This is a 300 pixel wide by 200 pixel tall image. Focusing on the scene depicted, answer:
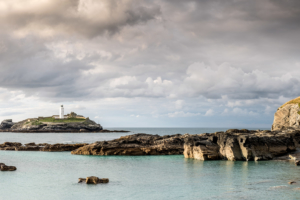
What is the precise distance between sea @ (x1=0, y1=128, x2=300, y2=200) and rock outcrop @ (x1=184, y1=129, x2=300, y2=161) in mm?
1957

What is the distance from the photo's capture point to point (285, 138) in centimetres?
4172

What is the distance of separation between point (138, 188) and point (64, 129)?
538ft

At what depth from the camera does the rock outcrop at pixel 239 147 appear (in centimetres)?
3838

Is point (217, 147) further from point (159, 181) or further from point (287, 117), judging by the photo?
point (287, 117)

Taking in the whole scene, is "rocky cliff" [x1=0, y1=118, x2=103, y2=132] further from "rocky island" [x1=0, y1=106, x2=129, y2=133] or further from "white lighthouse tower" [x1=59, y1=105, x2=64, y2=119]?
"white lighthouse tower" [x1=59, y1=105, x2=64, y2=119]

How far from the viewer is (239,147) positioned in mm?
39406

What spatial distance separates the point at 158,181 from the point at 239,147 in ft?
56.8

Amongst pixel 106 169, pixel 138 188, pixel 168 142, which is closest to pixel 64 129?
pixel 168 142

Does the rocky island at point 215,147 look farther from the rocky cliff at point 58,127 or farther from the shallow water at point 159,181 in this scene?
the rocky cliff at point 58,127

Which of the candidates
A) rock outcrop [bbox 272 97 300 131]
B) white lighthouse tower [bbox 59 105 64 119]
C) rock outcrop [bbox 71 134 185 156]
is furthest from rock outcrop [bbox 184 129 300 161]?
white lighthouse tower [bbox 59 105 64 119]

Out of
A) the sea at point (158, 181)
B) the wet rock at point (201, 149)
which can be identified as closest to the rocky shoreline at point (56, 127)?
the wet rock at point (201, 149)

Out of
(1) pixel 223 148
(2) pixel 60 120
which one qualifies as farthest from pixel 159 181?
(2) pixel 60 120

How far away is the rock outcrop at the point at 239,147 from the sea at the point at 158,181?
1957 mm

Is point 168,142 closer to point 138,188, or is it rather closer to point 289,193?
point 138,188
